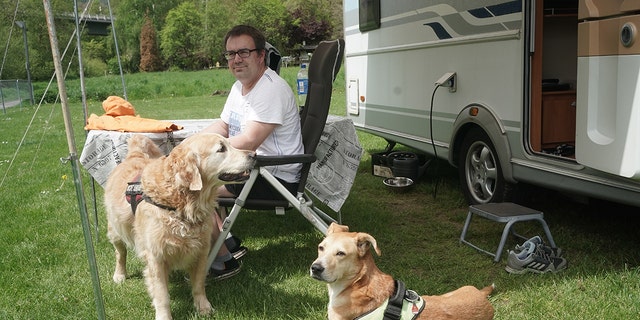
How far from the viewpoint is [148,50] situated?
48.2 m

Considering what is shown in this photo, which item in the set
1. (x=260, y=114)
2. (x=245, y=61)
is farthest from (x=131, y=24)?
(x=260, y=114)

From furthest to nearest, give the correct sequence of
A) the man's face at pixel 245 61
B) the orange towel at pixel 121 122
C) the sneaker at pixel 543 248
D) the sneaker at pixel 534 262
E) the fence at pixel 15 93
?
the fence at pixel 15 93 < the orange towel at pixel 121 122 < the man's face at pixel 245 61 < the sneaker at pixel 543 248 < the sneaker at pixel 534 262

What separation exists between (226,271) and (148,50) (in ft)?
157

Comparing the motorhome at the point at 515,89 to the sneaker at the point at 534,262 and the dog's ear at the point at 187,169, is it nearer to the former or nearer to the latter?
the sneaker at the point at 534,262

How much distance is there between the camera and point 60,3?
9.06 m

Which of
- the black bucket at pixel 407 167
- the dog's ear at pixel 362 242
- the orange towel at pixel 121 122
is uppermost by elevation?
the orange towel at pixel 121 122

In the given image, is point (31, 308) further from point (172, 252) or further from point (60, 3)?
point (60, 3)

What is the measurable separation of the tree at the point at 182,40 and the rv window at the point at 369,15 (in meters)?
42.2

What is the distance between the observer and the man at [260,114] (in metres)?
3.73

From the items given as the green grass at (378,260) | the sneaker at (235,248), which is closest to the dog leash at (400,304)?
the green grass at (378,260)

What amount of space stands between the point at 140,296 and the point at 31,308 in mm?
656

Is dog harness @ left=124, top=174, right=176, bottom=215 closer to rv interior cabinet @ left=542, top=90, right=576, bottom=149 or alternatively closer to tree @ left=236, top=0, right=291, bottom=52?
rv interior cabinet @ left=542, top=90, right=576, bottom=149

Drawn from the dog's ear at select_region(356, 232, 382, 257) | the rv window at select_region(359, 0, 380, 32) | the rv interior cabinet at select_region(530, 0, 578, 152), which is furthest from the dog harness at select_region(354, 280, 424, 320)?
the rv window at select_region(359, 0, 380, 32)

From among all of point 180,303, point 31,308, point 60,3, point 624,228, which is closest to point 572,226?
point 624,228
